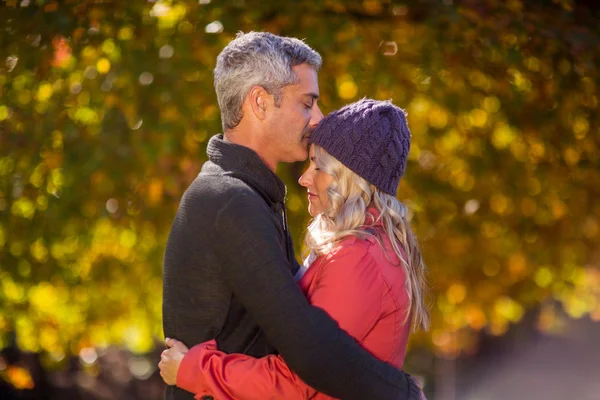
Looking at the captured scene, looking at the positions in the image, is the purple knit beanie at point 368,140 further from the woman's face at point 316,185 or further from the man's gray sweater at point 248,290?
the man's gray sweater at point 248,290

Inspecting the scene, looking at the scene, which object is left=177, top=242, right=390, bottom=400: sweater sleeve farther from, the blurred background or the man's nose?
the blurred background

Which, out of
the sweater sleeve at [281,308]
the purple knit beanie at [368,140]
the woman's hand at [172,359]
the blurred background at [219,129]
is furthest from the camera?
the blurred background at [219,129]

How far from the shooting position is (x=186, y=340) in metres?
2.83

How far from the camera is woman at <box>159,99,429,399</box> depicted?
2.69 meters

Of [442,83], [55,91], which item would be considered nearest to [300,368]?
→ [442,83]

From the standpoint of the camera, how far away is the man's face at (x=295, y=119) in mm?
3025

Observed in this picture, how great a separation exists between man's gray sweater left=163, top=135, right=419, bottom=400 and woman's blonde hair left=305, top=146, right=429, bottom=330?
15cm

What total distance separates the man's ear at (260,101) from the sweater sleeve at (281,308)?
40 cm

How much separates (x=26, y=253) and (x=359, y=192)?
391 centimetres

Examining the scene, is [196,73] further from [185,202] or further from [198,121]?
[185,202]

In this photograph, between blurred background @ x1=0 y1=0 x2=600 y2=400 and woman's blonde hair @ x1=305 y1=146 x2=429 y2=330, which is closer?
woman's blonde hair @ x1=305 y1=146 x2=429 y2=330

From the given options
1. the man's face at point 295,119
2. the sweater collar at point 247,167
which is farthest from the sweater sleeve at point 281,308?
the man's face at point 295,119

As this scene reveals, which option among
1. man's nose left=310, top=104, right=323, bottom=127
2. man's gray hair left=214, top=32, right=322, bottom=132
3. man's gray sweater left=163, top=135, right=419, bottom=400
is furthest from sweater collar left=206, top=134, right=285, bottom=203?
man's nose left=310, top=104, right=323, bottom=127

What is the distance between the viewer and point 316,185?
3055mm
